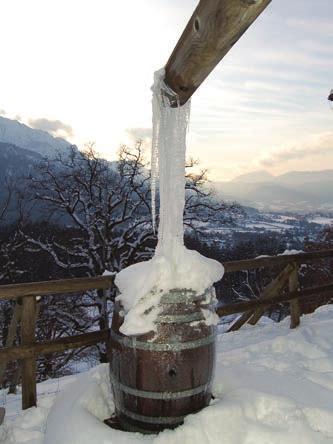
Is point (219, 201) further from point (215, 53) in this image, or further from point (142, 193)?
point (215, 53)

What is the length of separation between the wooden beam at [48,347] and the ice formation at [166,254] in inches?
39.8

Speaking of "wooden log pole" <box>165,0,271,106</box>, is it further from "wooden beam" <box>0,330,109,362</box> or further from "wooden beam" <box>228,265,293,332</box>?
"wooden beam" <box>228,265,293,332</box>

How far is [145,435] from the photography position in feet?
9.87

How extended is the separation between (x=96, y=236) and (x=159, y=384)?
19440mm

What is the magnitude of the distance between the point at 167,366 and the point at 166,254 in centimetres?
81

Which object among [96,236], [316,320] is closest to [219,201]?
[96,236]

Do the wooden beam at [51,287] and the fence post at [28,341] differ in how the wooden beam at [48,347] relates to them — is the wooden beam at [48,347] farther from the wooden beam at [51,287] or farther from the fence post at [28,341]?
the wooden beam at [51,287]

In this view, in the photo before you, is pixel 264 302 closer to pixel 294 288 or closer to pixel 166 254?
pixel 294 288

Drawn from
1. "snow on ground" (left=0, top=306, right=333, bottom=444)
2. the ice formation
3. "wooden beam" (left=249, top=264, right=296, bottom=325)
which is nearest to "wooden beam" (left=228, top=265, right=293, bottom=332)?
"wooden beam" (left=249, top=264, right=296, bottom=325)

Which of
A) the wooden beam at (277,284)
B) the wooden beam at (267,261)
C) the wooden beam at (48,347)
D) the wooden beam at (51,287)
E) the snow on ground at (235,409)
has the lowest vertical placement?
the snow on ground at (235,409)

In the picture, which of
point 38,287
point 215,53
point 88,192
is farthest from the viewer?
point 88,192

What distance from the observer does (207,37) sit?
205cm

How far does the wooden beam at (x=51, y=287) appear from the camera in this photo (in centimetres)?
357

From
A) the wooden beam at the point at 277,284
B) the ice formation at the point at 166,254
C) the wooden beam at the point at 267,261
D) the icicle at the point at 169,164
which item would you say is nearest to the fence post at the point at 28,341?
the ice formation at the point at 166,254
